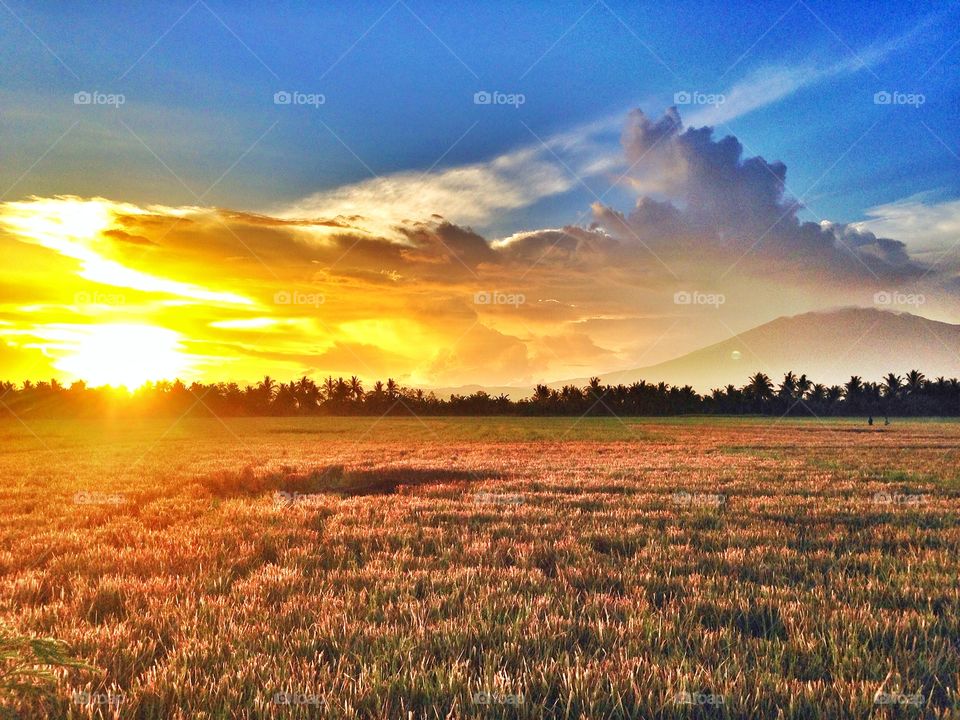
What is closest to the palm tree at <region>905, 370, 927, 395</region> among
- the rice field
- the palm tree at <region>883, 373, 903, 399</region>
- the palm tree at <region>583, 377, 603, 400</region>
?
the palm tree at <region>883, 373, 903, 399</region>

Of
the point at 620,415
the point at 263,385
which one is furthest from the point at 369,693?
the point at 263,385

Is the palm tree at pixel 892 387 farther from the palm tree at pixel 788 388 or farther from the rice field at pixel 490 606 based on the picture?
the rice field at pixel 490 606

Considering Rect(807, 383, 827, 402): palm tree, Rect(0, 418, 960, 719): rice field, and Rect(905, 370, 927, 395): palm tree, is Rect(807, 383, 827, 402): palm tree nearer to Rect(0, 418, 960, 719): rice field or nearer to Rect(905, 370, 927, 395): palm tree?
Rect(905, 370, 927, 395): palm tree

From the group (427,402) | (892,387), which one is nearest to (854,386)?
(892,387)

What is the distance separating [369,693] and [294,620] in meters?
1.76

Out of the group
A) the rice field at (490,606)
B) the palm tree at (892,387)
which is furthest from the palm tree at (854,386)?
the rice field at (490,606)

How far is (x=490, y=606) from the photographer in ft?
18.9

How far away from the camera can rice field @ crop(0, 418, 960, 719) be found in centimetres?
405

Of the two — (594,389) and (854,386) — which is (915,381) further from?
(594,389)

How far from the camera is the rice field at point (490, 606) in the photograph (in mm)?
4055

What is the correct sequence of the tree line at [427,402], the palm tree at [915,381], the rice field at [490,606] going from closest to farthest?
the rice field at [490,606] → the tree line at [427,402] → the palm tree at [915,381]

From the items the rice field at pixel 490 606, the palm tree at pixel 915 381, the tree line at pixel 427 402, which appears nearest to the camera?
the rice field at pixel 490 606

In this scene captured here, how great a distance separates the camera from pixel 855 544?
900cm

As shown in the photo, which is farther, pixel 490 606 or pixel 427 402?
pixel 427 402
